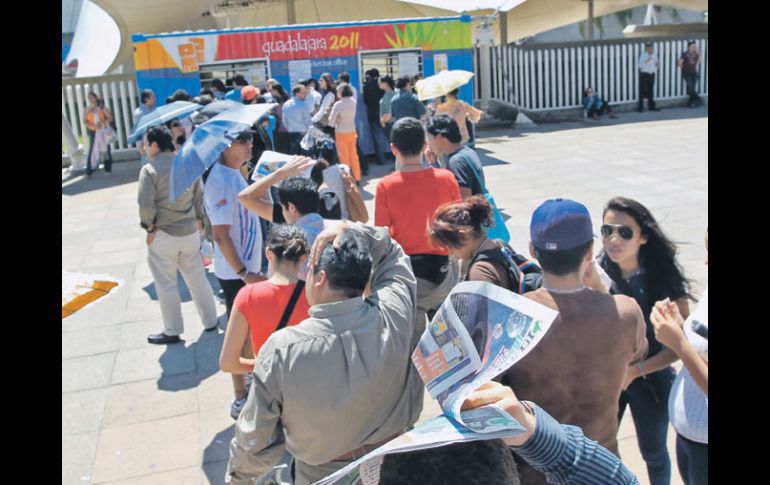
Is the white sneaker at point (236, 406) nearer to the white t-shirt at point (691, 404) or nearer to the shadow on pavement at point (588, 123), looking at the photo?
the white t-shirt at point (691, 404)

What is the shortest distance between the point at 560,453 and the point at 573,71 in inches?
706

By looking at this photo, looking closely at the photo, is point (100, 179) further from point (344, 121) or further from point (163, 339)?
point (163, 339)

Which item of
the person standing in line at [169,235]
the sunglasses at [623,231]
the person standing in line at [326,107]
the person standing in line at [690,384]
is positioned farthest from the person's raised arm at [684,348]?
the person standing in line at [326,107]

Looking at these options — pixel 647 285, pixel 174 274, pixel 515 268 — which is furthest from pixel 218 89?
pixel 647 285

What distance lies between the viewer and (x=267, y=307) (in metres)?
3.20

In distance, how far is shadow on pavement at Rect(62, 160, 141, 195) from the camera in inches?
534

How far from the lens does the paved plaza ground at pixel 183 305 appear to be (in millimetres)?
4531

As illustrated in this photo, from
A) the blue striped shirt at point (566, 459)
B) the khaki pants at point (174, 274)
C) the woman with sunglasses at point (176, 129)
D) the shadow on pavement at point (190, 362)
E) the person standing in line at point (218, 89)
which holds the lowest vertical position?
the shadow on pavement at point (190, 362)

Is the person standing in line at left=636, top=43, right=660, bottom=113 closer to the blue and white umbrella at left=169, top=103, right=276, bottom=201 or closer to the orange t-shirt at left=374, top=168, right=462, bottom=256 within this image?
the orange t-shirt at left=374, top=168, right=462, bottom=256

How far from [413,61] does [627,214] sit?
1220cm

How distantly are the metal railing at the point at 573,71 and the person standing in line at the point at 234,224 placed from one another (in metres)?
14.1

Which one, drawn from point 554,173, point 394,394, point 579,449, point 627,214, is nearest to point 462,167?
point 627,214

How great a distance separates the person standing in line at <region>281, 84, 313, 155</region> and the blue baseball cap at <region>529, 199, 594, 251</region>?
29.4ft
